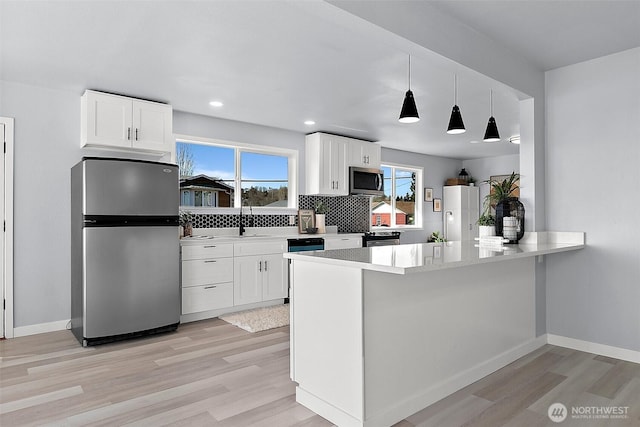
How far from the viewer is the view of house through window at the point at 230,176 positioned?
16.0 ft

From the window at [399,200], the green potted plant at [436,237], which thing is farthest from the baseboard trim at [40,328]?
the green potted plant at [436,237]

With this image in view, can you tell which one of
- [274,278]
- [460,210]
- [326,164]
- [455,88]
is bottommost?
[274,278]

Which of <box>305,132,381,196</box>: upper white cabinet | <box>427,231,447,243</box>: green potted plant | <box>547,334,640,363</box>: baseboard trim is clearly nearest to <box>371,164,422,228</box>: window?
<box>427,231,447,243</box>: green potted plant

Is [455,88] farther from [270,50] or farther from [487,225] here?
[270,50]

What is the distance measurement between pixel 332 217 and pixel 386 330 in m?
4.08

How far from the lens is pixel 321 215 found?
5.75 metres

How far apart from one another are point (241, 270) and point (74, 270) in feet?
5.34

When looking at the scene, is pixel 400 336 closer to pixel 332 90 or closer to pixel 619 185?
pixel 619 185

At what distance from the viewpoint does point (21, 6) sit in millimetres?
2373

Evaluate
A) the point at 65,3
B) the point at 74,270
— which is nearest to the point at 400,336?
the point at 65,3

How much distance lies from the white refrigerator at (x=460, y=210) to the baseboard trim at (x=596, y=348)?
461 cm

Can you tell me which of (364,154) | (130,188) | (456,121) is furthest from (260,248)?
(456,121)

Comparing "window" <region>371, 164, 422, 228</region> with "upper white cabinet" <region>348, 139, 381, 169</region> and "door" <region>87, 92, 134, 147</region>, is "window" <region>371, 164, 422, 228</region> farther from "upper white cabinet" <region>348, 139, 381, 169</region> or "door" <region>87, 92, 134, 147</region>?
"door" <region>87, 92, 134, 147</region>

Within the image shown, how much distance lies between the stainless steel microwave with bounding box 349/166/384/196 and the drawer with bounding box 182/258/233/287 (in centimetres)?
231
